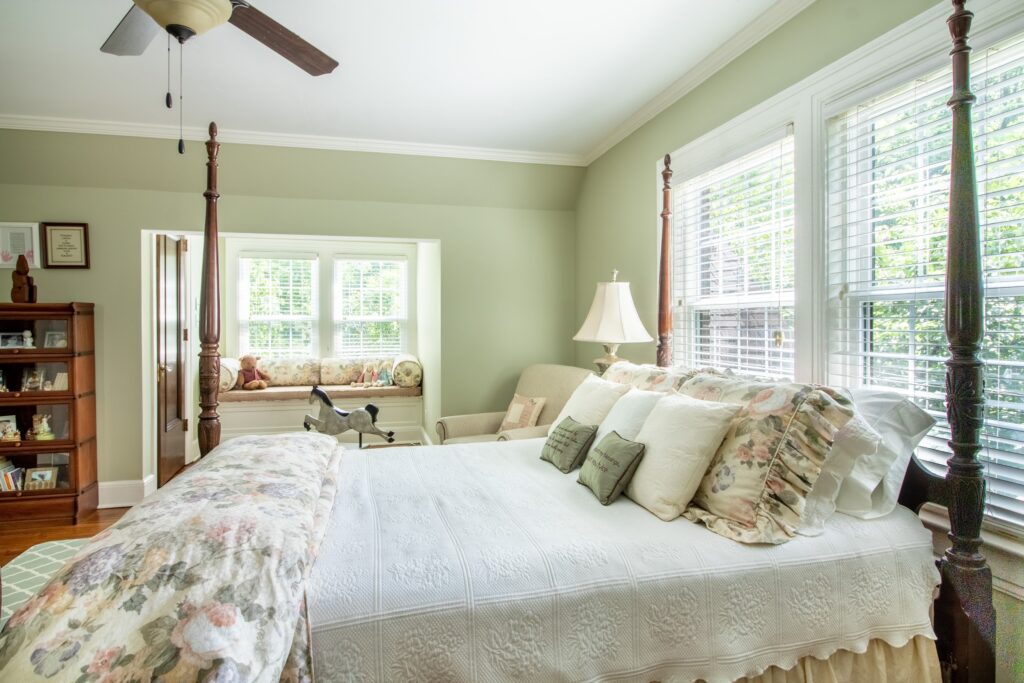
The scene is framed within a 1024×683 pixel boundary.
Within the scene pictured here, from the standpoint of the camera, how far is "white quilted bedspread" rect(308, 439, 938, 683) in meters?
A: 1.14

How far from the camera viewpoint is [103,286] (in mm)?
3596

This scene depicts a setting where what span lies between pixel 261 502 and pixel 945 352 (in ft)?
6.72

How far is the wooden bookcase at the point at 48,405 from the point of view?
3.31 meters

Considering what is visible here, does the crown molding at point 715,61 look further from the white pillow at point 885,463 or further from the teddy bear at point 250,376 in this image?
the teddy bear at point 250,376

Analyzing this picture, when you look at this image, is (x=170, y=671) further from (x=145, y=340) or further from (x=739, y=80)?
(x=145, y=340)

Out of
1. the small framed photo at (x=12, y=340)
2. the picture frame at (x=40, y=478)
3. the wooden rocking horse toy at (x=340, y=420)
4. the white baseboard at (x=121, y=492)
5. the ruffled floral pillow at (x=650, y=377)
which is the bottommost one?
the white baseboard at (x=121, y=492)

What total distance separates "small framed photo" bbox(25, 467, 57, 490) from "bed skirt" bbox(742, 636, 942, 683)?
4084 mm

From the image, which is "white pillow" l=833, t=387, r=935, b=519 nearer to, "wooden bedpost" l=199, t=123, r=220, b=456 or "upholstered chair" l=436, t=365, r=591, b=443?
"upholstered chair" l=436, t=365, r=591, b=443

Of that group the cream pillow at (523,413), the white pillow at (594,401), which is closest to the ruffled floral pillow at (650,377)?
the white pillow at (594,401)

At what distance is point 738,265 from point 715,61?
97 cm

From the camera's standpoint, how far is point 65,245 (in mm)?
3502

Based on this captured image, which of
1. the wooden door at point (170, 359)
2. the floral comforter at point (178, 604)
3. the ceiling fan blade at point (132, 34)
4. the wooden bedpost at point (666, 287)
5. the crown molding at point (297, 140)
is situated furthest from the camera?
the wooden door at point (170, 359)

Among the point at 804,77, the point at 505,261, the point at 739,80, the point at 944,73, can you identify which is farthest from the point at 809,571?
the point at 505,261

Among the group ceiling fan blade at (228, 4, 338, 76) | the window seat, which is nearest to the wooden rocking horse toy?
ceiling fan blade at (228, 4, 338, 76)
